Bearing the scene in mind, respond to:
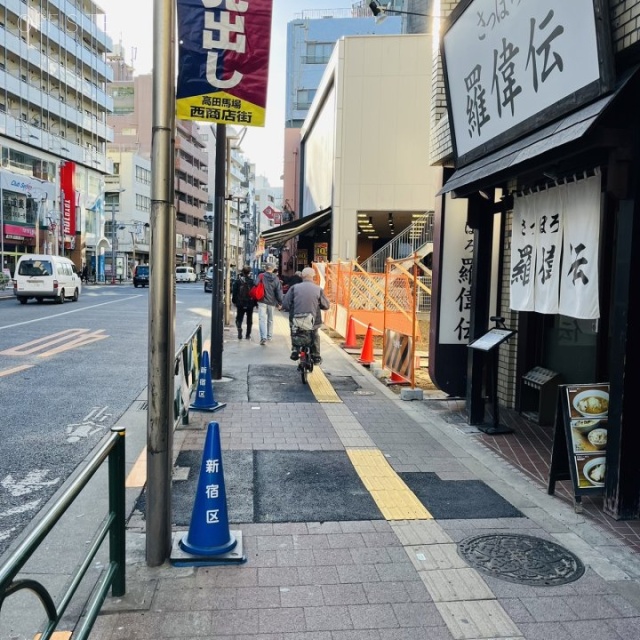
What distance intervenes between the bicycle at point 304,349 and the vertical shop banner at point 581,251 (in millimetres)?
5066

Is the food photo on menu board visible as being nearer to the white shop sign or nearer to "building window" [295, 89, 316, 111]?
the white shop sign

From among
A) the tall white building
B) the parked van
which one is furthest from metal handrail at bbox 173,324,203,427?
the parked van

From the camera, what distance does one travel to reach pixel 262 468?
5535 millimetres

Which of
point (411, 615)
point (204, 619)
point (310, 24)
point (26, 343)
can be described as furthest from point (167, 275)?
point (310, 24)

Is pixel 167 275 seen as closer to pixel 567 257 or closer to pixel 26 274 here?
pixel 567 257

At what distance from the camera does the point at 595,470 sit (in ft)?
15.3

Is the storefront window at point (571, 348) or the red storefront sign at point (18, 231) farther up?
the red storefront sign at point (18, 231)

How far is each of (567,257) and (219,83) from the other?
3793 mm

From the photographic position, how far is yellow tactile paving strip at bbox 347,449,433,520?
15.0ft

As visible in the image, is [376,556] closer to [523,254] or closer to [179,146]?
[523,254]

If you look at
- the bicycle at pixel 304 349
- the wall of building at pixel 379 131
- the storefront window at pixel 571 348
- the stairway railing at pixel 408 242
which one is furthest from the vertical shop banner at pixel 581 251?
the wall of building at pixel 379 131

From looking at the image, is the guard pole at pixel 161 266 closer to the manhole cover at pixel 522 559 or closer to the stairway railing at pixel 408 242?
the manhole cover at pixel 522 559

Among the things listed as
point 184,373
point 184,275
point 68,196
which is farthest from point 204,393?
point 184,275

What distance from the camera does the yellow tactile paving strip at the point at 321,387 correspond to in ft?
28.6
